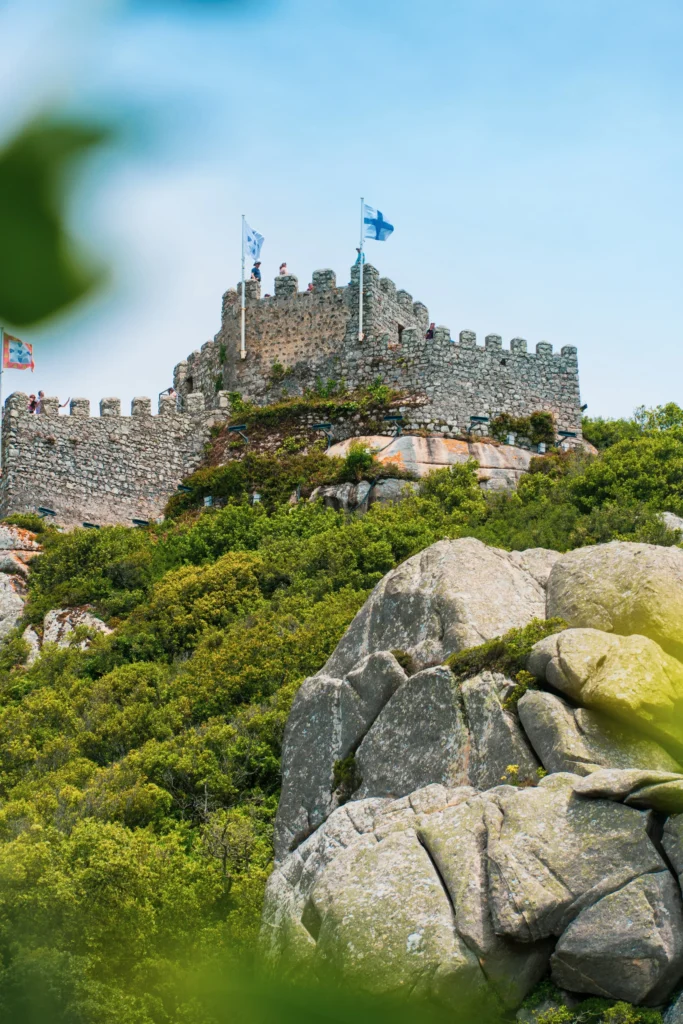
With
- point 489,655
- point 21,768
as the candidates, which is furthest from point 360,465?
point 489,655

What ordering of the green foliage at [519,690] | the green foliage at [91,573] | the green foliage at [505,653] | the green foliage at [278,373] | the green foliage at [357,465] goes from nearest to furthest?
the green foliage at [519,690], the green foliage at [505,653], the green foliage at [91,573], the green foliage at [357,465], the green foliage at [278,373]

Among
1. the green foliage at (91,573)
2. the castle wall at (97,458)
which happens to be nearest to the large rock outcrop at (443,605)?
the green foliage at (91,573)

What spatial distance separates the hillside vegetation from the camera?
1508 cm

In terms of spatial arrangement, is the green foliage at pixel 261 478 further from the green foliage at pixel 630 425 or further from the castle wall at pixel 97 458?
the green foliage at pixel 630 425

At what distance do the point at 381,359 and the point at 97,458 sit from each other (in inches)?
332

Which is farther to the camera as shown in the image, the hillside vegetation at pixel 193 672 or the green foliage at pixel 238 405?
the green foliage at pixel 238 405

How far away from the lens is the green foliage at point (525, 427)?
117 ft

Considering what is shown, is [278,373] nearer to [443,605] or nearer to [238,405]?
[238,405]

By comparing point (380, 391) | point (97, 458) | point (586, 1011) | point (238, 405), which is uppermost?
point (380, 391)

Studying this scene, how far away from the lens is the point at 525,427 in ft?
118

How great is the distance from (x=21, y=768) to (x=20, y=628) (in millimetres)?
7574

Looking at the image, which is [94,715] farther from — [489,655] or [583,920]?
[583,920]

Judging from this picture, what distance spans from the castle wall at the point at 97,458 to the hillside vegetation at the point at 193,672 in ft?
4.93

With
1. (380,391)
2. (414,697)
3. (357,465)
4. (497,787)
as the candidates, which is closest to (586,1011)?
(497,787)
